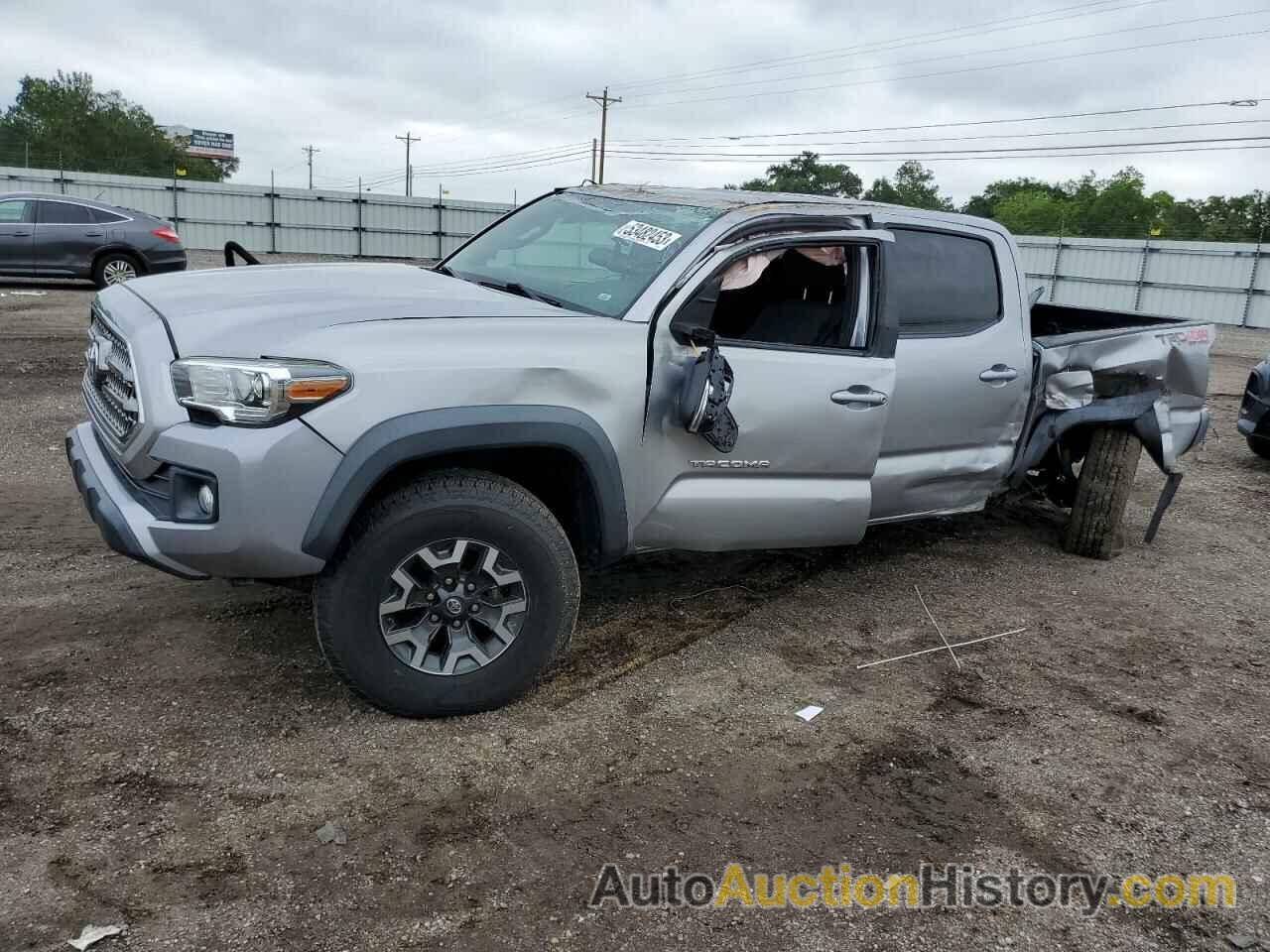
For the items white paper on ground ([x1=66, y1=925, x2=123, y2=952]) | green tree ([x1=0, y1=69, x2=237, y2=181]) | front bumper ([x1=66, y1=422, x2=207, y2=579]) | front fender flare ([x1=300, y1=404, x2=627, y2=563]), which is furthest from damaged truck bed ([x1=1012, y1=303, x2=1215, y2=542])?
green tree ([x1=0, y1=69, x2=237, y2=181])

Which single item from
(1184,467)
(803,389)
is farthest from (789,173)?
(803,389)

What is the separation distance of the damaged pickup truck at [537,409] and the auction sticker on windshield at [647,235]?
0.02m

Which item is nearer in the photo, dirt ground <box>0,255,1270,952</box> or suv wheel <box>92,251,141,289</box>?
dirt ground <box>0,255,1270,952</box>

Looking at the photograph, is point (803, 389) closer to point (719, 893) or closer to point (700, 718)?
point (700, 718)

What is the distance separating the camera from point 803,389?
157 inches

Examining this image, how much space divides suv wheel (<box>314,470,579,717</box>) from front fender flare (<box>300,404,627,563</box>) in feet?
0.41

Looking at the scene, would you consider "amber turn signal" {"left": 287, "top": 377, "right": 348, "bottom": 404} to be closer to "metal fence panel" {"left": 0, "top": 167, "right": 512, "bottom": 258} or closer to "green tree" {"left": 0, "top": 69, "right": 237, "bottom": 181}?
"metal fence panel" {"left": 0, "top": 167, "right": 512, "bottom": 258}

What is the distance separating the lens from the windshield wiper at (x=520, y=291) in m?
3.92

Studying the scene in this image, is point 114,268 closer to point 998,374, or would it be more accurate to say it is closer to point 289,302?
point 289,302

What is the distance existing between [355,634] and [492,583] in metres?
0.45

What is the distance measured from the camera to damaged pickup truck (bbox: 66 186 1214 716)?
3.01 metres

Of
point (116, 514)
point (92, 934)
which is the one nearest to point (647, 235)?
point (116, 514)

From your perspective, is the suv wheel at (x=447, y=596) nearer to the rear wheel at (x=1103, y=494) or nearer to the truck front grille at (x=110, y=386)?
the truck front grille at (x=110, y=386)

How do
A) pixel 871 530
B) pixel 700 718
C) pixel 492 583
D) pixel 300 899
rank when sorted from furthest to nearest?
1. pixel 871 530
2. pixel 700 718
3. pixel 492 583
4. pixel 300 899
